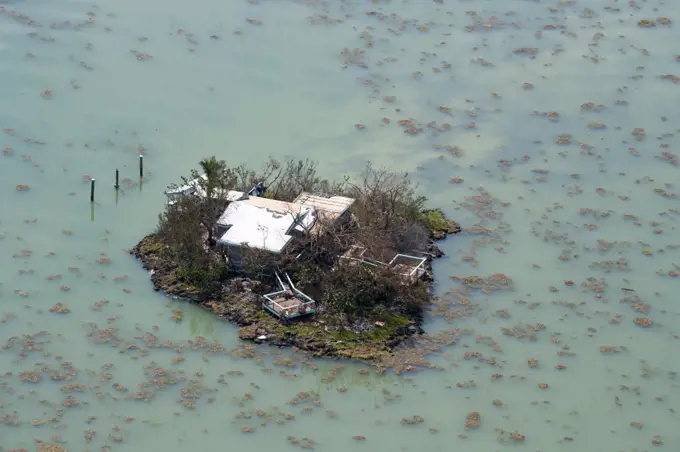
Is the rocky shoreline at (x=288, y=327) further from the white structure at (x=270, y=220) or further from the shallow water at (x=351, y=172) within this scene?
the white structure at (x=270, y=220)

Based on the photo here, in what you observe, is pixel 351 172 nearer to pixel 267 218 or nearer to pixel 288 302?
pixel 267 218

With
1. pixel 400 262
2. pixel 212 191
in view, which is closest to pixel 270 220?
pixel 212 191

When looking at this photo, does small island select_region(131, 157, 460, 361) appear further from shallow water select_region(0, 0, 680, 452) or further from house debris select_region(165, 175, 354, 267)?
shallow water select_region(0, 0, 680, 452)

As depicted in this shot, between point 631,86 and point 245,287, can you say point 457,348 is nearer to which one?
point 245,287

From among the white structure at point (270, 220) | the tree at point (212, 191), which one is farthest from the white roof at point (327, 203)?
the tree at point (212, 191)

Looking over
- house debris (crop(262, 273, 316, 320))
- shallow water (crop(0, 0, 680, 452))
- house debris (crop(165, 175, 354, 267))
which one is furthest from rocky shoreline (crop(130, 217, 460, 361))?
house debris (crop(165, 175, 354, 267))
